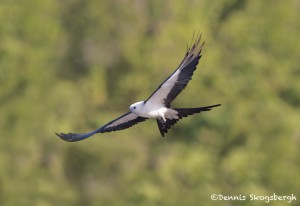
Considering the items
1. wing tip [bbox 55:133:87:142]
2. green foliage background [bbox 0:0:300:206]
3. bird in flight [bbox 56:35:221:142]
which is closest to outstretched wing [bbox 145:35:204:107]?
bird in flight [bbox 56:35:221:142]

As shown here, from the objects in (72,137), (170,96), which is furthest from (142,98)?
(170,96)

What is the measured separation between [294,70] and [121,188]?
45.4ft

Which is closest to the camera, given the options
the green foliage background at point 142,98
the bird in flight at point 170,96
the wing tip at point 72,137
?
the bird in flight at point 170,96

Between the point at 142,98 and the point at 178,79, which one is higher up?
the point at 142,98

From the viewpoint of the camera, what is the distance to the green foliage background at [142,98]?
122 ft

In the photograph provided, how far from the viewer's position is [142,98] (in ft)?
135

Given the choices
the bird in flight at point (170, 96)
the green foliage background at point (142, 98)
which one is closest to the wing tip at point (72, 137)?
the bird in flight at point (170, 96)

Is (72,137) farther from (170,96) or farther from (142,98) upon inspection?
(142,98)

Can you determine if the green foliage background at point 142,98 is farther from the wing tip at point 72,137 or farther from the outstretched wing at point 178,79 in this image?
the outstretched wing at point 178,79

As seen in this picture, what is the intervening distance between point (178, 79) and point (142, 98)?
2422 centimetres

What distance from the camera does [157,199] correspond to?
3672 centimetres

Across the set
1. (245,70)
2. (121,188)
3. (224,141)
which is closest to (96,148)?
(121,188)

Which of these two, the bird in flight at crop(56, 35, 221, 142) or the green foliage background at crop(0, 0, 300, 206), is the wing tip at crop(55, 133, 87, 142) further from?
the green foliage background at crop(0, 0, 300, 206)

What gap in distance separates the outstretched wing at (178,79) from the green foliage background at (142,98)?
18507mm
